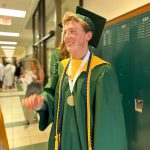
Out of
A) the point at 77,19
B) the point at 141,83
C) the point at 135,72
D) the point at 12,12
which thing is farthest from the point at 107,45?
the point at 12,12

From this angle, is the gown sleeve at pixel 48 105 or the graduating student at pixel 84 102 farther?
the gown sleeve at pixel 48 105

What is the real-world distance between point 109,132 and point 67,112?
0.90ft

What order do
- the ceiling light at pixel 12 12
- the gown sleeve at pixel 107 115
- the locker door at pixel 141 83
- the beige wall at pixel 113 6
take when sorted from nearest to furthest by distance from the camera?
the gown sleeve at pixel 107 115 → the locker door at pixel 141 83 → the beige wall at pixel 113 6 → the ceiling light at pixel 12 12

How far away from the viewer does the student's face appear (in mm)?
1186

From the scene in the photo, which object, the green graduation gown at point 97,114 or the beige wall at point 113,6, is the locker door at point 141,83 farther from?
the green graduation gown at point 97,114

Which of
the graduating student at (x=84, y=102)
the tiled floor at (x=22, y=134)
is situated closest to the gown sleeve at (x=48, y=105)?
the graduating student at (x=84, y=102)

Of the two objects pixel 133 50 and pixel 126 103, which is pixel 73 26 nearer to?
pixel 133 50

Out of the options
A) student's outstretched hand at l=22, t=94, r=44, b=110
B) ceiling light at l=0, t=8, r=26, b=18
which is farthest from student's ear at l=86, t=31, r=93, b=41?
ceiling light at l=0, t=8, r=26, b=18

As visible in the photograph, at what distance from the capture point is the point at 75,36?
1184 millimetres

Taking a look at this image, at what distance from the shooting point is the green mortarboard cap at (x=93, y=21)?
49.2 inches

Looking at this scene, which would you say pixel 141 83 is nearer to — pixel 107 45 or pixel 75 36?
pixel 107 45

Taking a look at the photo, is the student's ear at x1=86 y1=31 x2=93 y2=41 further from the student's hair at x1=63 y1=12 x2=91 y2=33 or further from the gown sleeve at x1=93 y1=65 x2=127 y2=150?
the gown sleeve at x1=93 y1=65 x2=127 y2=150

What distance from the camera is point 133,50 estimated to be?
1805mm

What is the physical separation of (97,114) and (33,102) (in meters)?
0.38
